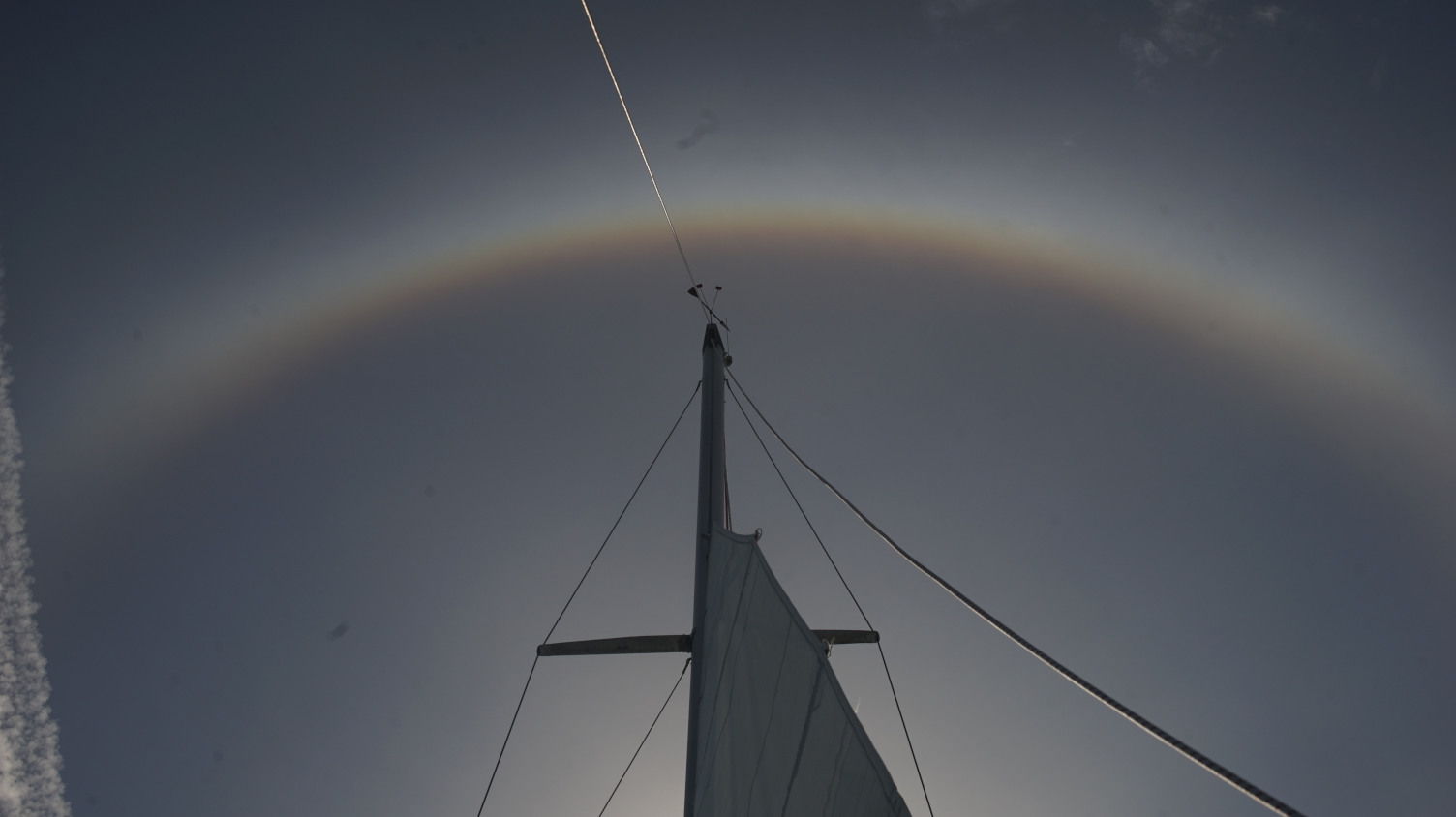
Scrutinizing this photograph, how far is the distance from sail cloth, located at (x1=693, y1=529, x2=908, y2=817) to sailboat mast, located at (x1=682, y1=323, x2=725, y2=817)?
17cm

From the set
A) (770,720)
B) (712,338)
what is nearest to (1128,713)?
(770,720)

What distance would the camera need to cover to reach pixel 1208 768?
7.62ft

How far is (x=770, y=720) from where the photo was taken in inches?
124

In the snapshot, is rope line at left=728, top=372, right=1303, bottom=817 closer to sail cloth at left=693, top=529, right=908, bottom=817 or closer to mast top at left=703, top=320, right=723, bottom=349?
sail cloth at left=693, top=529, right=908, bottom=817

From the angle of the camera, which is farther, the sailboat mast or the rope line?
the sailboat mast

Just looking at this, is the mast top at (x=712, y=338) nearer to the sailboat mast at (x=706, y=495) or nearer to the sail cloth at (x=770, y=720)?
the sailboat mast at (x=706, y=495)

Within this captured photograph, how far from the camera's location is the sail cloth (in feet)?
7.87

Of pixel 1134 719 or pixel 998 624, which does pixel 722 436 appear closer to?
pixel 998 624

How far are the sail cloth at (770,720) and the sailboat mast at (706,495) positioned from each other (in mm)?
174

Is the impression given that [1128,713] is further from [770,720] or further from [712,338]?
[712,338]

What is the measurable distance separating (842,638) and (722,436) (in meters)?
2.28

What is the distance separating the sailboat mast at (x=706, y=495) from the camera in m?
4.63

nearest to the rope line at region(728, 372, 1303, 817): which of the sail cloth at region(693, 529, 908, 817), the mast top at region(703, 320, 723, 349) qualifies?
the sail cloth at region(693, 529, 908, 817)

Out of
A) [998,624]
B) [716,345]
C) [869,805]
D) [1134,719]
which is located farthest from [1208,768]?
[716,345]
